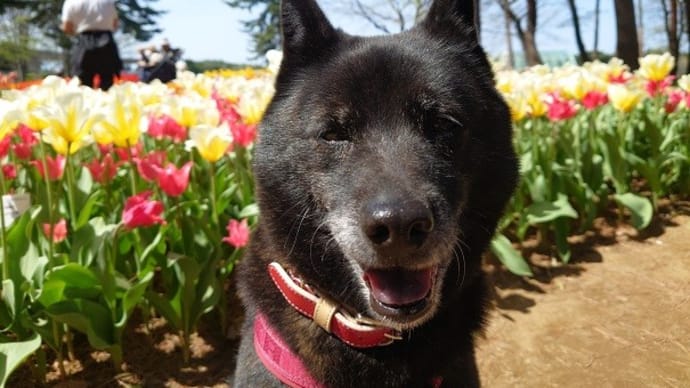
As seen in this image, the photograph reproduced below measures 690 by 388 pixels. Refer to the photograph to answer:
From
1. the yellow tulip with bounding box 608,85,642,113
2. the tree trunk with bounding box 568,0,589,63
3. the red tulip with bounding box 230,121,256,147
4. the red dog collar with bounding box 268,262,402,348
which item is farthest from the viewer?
the tree trunk with bounding box 568,0,589,63

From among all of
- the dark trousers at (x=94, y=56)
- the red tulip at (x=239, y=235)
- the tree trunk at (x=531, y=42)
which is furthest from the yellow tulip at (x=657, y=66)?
the tree trunk at (x=531, y=42)

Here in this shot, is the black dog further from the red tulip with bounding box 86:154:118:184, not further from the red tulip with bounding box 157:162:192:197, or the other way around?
the red tulip with bounding box 86:154:118:184

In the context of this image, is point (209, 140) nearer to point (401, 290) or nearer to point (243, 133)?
point (243, 133)

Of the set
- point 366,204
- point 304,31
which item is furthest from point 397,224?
point 304,31

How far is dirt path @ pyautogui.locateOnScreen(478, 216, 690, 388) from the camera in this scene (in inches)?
112

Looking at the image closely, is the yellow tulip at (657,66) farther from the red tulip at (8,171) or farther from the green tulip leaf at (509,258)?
the red tulip at (8,171)

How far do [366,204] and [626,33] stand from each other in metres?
11.0

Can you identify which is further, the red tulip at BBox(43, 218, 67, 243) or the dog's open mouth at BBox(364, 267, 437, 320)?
the red tulip at BBox(43, 218, 67, 243)

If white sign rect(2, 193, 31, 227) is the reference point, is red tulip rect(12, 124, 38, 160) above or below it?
above

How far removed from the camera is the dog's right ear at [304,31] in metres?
2.06

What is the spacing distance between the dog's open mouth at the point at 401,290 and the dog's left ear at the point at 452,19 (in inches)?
38.1

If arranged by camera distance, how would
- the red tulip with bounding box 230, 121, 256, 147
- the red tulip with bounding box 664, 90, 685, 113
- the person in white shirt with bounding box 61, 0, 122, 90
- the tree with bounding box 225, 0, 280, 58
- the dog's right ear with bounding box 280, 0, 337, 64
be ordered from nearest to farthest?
the dog's right ear with bounding box 280, 0, 337, 64
the red tulip with bounding box 230, 121, 256, 147
the red tulip with bounding box 664, 90, 685, 113
the person in white shirt with bounding box 61, 0, 122, 90
the tree with bounding box 225, 0, 280, 58

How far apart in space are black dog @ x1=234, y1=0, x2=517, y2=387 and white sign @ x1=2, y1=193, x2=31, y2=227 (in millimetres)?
1131

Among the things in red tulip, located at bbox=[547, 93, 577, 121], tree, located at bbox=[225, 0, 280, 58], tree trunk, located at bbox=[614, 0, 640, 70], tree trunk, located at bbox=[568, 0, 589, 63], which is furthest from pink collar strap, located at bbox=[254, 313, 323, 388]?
tree, located at bbox=[225, 0, 280, 58]
